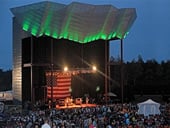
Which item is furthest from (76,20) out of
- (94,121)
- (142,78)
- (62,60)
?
(142,78)

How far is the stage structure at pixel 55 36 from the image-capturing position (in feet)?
105

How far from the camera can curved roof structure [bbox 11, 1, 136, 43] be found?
3173 centimetres

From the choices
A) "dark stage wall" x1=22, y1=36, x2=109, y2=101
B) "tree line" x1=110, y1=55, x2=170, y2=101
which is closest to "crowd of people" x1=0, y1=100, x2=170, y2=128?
"dark stage wall" x1=22, y1=36, x2=109, y2=101

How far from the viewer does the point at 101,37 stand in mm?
36219

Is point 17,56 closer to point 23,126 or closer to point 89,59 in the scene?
point 89,59

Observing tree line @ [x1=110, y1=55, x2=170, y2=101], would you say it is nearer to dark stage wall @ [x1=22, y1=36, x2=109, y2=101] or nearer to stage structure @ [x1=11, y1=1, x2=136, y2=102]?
dark stage wall @ [x1=22, y1=36, x2=109, y2=101]

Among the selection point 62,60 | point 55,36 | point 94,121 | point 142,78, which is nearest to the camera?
point 94,121

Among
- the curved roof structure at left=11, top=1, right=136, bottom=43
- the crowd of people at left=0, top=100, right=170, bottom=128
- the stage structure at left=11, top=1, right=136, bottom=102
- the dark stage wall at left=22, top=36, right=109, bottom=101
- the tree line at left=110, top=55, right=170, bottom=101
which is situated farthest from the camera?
the tree line at left=110, top=55, right=170, bottom=101

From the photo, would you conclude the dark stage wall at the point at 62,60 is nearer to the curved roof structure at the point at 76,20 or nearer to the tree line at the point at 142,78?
the curved roof structure at the point at 76,20

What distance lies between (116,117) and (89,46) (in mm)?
18156

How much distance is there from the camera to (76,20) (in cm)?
3338

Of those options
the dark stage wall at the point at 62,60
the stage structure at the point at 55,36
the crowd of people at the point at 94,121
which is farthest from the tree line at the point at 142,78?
the crowd of people at the point at 94,121

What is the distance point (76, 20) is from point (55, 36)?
193 centimetres

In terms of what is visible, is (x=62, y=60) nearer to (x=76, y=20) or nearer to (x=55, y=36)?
(x=55, y=36)
